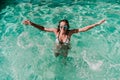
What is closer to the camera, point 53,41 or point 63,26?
point 63,26

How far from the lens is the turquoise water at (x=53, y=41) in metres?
8.28

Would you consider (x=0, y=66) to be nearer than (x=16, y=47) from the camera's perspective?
Yes

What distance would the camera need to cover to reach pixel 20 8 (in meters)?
12.0

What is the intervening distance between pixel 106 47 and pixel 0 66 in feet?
13.8

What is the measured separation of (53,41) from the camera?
391 inches

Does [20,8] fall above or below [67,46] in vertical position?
below

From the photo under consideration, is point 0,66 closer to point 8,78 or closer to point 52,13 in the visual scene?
point 8,78

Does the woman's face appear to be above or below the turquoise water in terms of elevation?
above

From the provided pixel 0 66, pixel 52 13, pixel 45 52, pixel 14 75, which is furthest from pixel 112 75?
pixel 52 13

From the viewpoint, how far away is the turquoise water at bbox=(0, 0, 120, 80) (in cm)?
828

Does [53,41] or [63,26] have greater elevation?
[63,26]

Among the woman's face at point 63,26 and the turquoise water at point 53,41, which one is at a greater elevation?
the woman's face at point 63,26

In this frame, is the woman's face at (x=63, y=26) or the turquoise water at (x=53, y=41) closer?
the woman's face at (x=63, y=26)

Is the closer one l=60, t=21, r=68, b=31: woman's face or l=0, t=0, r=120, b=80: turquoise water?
l=60, t=21, r=68, b=31: woman's face
